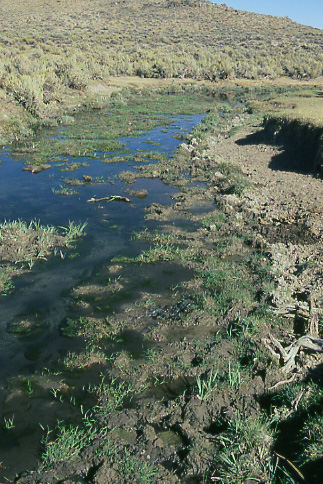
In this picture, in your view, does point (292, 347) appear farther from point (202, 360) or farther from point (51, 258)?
point (51, 258)

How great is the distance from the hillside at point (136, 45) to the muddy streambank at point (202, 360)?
19522mm

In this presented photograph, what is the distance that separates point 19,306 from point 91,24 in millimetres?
76622

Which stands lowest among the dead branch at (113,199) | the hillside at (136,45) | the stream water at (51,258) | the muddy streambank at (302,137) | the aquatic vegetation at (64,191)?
the stream water at (51,258)

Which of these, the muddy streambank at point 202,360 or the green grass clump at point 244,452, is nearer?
the green grass clump at point 244,452

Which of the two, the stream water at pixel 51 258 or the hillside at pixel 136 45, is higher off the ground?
the hillside at pixel 136 45

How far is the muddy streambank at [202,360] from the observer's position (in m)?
4.09

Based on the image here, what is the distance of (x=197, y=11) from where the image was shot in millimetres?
86375

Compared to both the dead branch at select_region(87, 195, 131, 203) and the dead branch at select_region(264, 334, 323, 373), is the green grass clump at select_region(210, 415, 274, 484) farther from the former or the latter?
the dead branch at select_region(87, 195, 131, 203)

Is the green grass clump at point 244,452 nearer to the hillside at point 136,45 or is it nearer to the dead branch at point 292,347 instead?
the dead branch at point 292,347

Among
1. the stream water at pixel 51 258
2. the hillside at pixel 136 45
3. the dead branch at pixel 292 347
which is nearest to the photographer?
the stream water at pixel 51 258

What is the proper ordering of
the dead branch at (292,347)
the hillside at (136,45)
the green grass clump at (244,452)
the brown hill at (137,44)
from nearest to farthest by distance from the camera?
the green grass clump at (244,452), the dead branch at (292,347), the hillside at (136,45), the brown hill at (137,44)

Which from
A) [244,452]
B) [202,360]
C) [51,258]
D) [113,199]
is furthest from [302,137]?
[244,452]

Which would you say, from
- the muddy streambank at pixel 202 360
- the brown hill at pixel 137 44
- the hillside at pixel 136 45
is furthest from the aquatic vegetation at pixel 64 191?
the brown hill at pixel 137 44

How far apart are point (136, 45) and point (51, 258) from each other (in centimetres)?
5884
